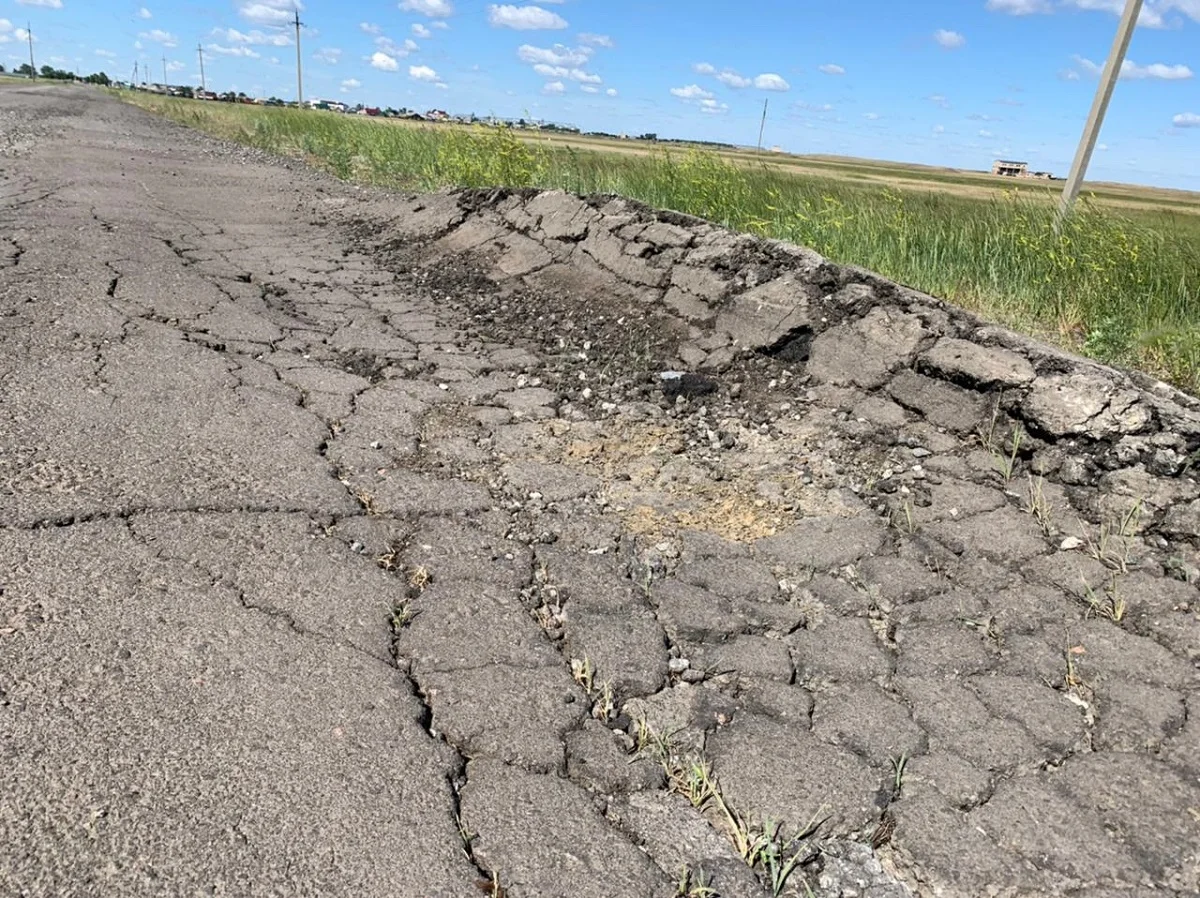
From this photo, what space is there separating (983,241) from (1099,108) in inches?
49.2

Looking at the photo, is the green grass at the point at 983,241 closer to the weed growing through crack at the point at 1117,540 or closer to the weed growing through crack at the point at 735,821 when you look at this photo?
the weed growing through crack at the point at 1117,540

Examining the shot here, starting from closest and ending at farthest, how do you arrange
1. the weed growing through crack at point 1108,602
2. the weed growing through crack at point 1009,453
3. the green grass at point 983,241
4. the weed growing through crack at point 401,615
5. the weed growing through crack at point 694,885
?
1. the weed growing through crack at point 694,885
2. the weed growing through crack at point 401,615
3. the weed growing through crack at point 1108,602
4. the weed growing through crack at point 1009,453
5. the green grass at point 983,241

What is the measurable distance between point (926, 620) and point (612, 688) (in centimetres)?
95

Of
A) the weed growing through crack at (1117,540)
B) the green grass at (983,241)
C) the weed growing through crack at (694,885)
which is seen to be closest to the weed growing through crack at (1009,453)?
the weed growing through crack at (1117,540)

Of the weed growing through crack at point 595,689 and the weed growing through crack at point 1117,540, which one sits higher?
the weed growing through crack at point 1117,540

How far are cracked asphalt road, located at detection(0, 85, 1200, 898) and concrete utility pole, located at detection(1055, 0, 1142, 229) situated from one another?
2.36 meters

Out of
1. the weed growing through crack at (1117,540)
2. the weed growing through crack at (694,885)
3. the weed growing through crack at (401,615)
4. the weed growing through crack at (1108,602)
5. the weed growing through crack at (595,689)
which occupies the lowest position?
the weed growing through crack at (694,885)

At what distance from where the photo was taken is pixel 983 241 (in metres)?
5.03

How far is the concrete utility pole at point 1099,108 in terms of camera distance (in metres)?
4.93

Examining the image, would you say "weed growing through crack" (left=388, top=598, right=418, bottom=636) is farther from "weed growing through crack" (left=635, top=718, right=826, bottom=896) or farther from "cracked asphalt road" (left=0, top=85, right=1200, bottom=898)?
"weed growing through crack" (left=635, top=718, right=826, bottom=896)

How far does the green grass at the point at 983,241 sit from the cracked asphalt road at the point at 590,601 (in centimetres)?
71

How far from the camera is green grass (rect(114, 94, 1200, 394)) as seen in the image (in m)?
3.81

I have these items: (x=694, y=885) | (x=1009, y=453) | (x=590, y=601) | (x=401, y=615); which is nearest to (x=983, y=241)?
(x=1009, y=453)

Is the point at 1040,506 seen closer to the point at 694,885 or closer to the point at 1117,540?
the point at 1117,540
